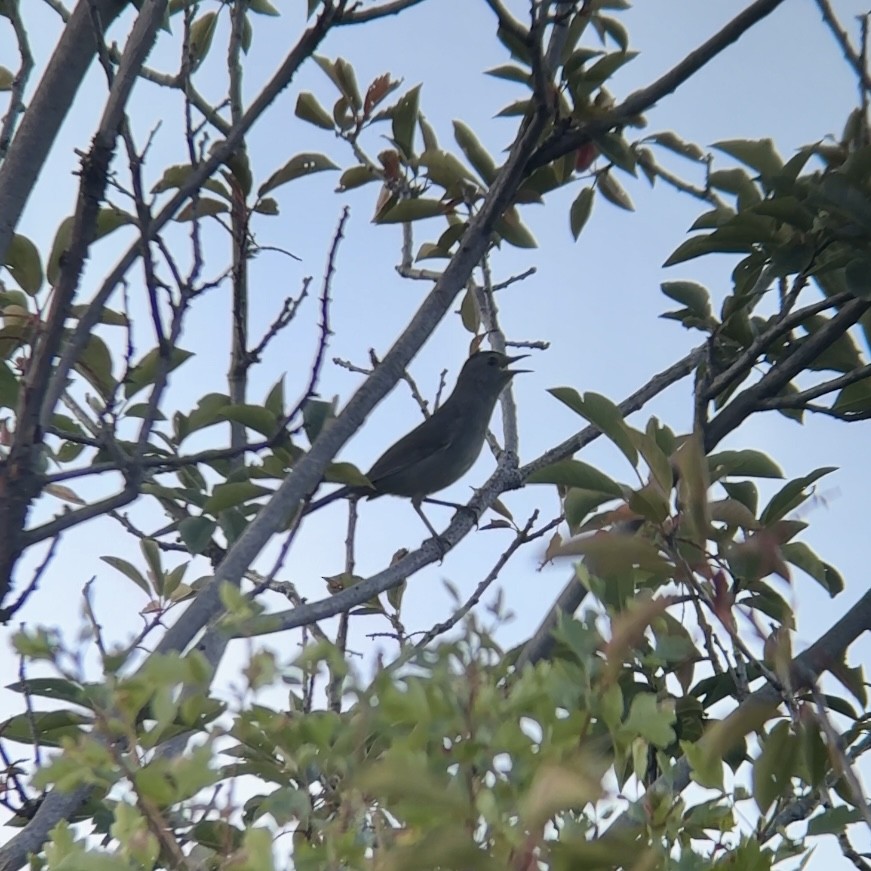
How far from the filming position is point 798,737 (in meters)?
1.50

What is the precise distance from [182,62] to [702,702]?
215 centimetres

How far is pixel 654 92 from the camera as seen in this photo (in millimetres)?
2852

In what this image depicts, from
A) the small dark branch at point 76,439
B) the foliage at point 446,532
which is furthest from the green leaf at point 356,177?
the small dark branch at point 76,439

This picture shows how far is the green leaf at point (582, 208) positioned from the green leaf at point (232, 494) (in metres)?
1.41

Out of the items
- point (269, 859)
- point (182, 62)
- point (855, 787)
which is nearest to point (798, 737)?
point (855, 787)

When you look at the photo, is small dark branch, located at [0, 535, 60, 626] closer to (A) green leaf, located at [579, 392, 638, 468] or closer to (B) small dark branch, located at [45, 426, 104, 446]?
(B) small dark branch, located at [45, 426, 104, 446]

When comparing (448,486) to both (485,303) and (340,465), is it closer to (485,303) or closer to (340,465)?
(485,303)

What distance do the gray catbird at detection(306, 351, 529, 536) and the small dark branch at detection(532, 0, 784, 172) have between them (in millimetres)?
3536

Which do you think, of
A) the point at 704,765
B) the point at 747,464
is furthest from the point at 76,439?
A: the point at 704,765

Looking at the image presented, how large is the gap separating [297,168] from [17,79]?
35.8 inches

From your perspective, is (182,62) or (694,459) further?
(182,62)

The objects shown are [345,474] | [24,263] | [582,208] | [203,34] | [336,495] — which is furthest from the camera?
[336,495]

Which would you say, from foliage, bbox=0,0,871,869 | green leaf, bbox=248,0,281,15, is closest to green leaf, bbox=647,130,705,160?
foliage, bbox=0,0,871,869

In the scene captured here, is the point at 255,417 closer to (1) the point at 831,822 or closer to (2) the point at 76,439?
(2) the point at 76,439
